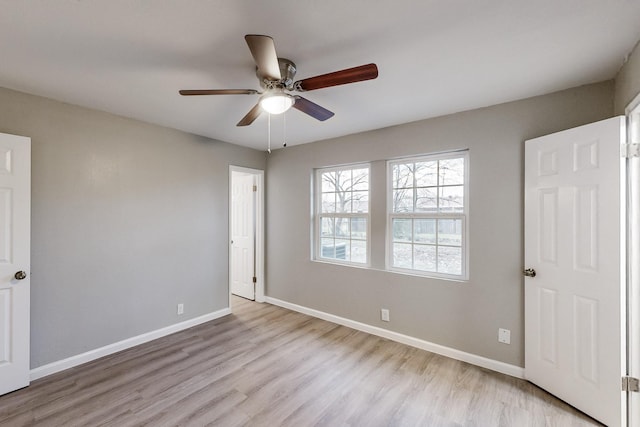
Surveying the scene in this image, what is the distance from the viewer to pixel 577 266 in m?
1.99

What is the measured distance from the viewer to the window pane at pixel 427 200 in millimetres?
2916

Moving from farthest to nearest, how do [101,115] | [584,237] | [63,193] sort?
1. [101,115]
2. [63,193]
3. [584,237]

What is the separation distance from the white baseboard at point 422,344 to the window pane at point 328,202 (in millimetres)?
1402

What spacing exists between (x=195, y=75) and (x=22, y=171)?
1.61 meters

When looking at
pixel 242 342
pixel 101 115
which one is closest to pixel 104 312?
pixel 242 342

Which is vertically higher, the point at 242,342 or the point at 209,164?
the point at 209,164

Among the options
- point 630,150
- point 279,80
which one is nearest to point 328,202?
point 279,80

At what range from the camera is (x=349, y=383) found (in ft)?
7.57

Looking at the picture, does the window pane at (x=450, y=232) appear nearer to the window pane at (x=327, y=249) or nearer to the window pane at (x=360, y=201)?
the window pane at (x=360, y=201)

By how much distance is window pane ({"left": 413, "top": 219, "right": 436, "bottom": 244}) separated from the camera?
2916mm

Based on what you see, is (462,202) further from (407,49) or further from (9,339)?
(9,339)

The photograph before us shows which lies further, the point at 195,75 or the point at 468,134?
the point at 468,134

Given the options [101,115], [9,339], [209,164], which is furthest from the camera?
[209,164]

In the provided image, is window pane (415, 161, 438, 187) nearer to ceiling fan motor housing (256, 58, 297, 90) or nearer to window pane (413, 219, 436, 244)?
window pane (413, 219, 436, 244)
